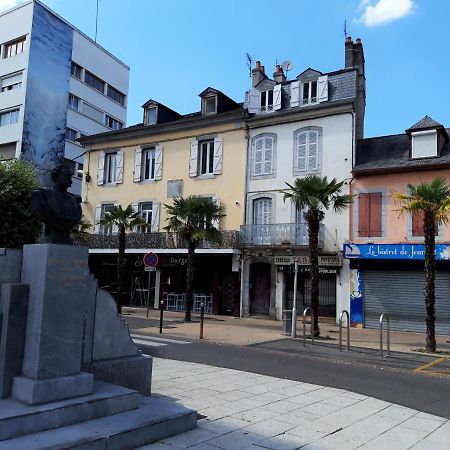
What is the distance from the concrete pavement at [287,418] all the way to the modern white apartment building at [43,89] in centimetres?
3026

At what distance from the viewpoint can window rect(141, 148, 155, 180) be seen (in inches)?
1078

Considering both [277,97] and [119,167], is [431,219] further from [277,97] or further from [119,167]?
[119,167]

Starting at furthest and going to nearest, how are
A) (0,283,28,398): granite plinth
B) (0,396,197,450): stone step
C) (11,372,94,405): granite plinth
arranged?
(0,283,28,398): granite plinth < (11,372,94,405): granite plinth < (0,396,197,450): stone step

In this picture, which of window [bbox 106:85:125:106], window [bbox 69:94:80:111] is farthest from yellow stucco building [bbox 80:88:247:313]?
window [bbox 106:85:125:106]

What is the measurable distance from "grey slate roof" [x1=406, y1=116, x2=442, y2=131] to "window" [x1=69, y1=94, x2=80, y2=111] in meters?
28.0

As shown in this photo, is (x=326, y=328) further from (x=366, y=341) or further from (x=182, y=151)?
(x=182, y=151)

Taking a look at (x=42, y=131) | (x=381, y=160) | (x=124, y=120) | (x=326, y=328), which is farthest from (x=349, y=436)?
(x=124, y=120)

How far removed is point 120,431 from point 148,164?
78.6 ft

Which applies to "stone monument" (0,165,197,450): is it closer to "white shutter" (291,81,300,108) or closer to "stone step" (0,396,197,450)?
"stone step" (0,396,197,450)

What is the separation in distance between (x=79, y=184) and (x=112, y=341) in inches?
1383

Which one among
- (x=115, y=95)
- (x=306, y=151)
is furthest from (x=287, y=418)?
(x=115, y=95)

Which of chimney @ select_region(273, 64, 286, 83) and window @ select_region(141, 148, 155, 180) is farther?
window @ select_region(141, 148, 155, 180)

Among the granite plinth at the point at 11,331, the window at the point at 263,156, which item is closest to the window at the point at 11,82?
the window at the point at 263,156

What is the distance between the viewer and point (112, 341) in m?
6.00
